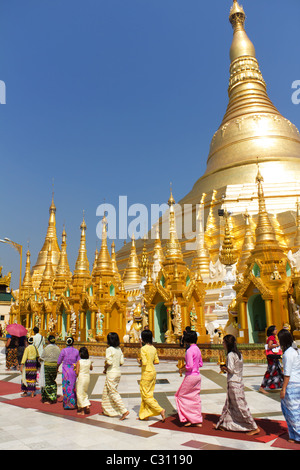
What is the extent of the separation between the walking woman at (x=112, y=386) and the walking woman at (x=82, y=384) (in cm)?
44

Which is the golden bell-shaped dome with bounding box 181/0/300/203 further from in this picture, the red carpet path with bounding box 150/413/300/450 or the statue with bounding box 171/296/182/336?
the red carpet path with bounding box 150/413/300/450

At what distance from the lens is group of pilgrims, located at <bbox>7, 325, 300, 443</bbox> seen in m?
5.25

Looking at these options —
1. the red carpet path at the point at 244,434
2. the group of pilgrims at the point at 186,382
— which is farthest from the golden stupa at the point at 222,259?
the red carpet path at the point at 244,434

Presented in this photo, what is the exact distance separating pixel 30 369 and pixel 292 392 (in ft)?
20.8

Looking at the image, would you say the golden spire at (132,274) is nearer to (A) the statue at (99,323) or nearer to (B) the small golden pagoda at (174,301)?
(A) the statue at (99,323)

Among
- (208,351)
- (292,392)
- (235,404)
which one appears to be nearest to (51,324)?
(208,351)

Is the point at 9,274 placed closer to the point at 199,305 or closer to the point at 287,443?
the point at 199,305

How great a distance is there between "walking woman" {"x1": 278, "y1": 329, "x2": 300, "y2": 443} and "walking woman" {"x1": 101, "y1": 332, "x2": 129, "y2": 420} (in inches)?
103

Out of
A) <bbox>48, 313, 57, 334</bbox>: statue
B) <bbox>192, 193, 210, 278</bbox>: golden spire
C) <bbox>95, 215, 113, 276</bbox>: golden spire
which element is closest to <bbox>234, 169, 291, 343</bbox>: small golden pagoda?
<bbox>192, 193, 210, 278</bbox>: golden spire

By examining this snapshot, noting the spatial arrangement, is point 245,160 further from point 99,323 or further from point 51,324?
point 51,324

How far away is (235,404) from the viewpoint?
5676 mm

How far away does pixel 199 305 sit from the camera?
19359 mm

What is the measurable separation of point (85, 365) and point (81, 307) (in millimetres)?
19249

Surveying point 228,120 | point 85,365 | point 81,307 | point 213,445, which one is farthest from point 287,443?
point 228,120
